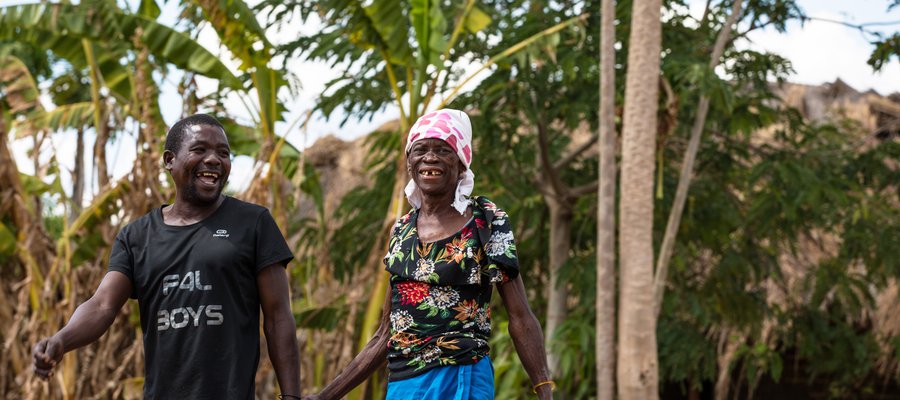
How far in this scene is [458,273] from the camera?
10.5 ft

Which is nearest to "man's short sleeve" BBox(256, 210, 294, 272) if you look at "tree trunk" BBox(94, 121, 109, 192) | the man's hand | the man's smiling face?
the man's smiling face

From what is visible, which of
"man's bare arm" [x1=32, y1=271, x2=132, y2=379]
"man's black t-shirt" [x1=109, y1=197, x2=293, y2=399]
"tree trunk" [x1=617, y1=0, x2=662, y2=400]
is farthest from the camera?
"tree trunk" [x1=617, y1=0, x2=662, y2=400]

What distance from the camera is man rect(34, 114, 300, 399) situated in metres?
3.12

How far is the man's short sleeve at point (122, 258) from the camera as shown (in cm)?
323

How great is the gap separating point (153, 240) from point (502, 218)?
1.06 meters

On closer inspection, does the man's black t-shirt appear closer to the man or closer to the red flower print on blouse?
the man

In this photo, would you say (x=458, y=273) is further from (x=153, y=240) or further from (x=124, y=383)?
(x=124, y=383)

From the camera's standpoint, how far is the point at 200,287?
3.12 meters

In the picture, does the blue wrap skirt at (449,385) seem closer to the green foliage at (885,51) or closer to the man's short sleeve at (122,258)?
the man's short sleeve at (122,258)

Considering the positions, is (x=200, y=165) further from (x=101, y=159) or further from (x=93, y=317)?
(x=101, y=159)

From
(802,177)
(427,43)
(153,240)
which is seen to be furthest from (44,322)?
(802,177)

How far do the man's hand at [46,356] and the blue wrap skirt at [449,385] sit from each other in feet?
3.20

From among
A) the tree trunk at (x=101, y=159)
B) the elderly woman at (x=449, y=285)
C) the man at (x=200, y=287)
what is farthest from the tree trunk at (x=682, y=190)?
the man at (x=200, y=287)

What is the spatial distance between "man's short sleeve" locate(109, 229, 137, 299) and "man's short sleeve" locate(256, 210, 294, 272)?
0.39 m
